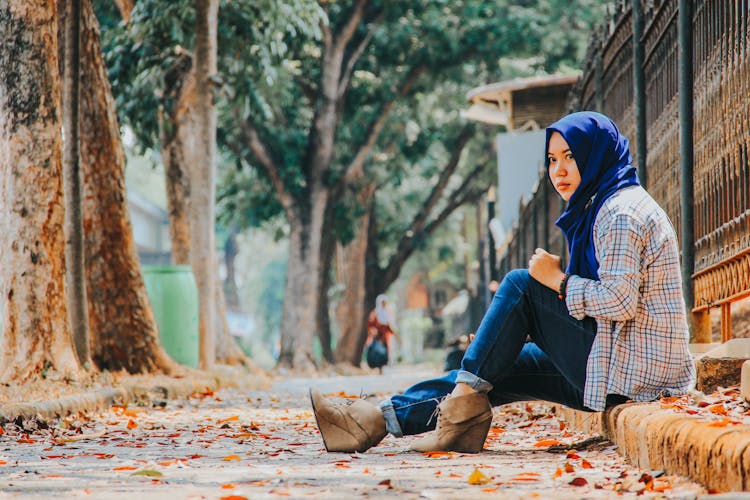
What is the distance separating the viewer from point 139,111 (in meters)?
16.1

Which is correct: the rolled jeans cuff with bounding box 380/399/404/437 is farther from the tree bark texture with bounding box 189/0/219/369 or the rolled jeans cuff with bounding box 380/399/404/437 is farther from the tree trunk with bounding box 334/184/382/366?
the tree trunk with bounding box 334/184/382/366

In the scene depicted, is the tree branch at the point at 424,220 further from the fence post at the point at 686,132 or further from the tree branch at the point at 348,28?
the fence post at the point at 686,132

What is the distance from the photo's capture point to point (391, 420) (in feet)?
16.3

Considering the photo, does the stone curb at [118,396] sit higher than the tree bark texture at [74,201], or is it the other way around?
the tree bark texture at [74,201]

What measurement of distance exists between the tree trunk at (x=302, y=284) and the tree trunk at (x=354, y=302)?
4.21 metres

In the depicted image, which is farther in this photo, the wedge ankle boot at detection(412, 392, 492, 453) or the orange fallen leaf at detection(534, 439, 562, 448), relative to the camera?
the orange fallen leaf at detection(534, 439, 562, 448)

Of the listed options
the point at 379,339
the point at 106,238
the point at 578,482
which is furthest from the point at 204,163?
the point at 578,482

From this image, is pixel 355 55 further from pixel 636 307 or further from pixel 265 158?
pixel 636 307

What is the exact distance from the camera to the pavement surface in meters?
3.77

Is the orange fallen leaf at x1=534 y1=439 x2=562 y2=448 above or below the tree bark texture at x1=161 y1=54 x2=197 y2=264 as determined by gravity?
below

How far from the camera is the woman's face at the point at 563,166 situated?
4.67 meters

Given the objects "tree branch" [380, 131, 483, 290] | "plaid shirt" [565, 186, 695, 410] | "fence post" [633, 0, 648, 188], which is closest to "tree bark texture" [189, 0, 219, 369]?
"fence post" [633, 0, 648, 188]

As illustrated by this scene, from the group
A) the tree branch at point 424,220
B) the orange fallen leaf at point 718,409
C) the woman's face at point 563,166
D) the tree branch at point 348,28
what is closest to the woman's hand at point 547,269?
the woman's face at point 563,166

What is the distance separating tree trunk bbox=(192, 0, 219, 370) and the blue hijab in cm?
945
